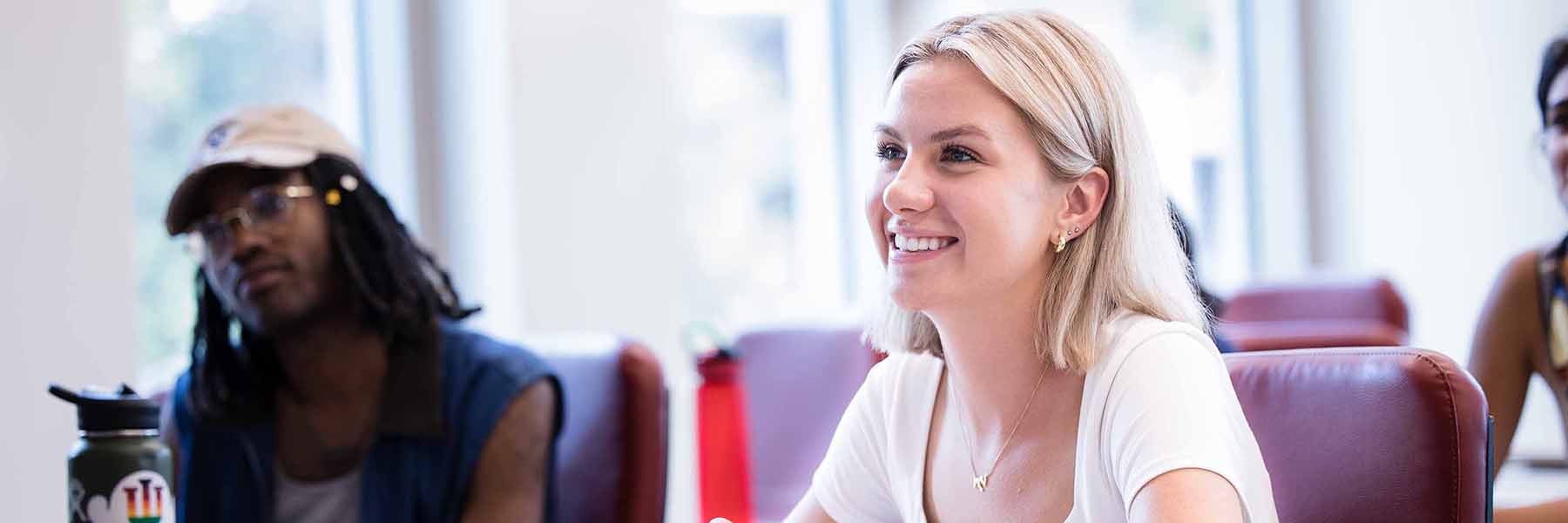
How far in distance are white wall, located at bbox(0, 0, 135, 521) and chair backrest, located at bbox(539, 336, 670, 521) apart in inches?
30.8

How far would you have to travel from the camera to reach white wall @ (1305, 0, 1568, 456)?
3.89 m

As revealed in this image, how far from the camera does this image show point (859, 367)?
2.87m

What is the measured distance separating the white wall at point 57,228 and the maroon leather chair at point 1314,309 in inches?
74.9

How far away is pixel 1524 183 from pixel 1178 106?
149cm

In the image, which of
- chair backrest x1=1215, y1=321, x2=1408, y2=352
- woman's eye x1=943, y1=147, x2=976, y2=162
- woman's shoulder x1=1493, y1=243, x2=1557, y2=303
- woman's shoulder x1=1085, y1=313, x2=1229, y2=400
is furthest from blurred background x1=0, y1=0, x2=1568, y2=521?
woman's shoulder x1=1493, y1=243, x2=1557, y2=303

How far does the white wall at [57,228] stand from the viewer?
2186 millimetres

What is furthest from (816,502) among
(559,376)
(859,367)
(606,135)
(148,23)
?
(148,23)

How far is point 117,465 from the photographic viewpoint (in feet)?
4.50

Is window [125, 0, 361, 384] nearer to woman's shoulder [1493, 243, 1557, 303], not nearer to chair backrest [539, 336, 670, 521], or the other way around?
chair backrest [539, 336, 670, 521]

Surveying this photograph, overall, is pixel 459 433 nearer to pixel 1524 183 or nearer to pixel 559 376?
pixel 559 376

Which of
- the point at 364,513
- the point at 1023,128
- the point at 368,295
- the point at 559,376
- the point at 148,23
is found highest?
the point at 148,23

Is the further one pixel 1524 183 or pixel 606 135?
pixel 1524 183

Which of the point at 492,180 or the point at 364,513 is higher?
the point at 492,180

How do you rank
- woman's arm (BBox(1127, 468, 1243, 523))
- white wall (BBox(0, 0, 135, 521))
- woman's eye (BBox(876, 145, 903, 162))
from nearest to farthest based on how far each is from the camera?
woman's arm (BBox(1127, 468, 1243, 523)), woman's eye (BBox(876, 145, 903, 162)), white wall (BBox(0, 0, 135, 521))
